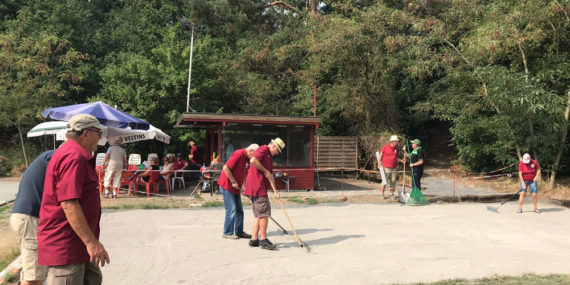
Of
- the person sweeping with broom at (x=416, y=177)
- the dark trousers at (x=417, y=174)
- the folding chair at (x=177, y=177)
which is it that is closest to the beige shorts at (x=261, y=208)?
the person sweeping with broom at (x=416, y=177)

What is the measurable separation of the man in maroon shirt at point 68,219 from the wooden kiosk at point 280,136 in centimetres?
1092

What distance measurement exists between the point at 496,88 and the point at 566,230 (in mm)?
6578

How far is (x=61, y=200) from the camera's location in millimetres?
2793

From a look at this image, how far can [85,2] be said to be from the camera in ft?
113

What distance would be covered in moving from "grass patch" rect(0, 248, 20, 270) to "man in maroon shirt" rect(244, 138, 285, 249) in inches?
126

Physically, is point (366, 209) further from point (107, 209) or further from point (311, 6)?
point (311, 6)

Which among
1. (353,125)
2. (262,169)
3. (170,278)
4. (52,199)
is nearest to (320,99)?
(353,125)

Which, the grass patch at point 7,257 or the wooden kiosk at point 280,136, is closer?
the grass patch at point 7,257

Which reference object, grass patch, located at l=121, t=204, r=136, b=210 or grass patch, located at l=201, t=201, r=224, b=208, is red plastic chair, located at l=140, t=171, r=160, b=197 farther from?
grass patch, located at l=201, t=201, r=224, b=208

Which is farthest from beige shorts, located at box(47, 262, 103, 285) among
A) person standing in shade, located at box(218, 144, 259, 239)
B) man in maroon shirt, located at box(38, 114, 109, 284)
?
person standing in shade, located at box(218, 144, 259, 239)

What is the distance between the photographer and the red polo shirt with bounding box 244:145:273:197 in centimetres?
671

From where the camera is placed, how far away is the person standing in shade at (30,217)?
388 centimetres

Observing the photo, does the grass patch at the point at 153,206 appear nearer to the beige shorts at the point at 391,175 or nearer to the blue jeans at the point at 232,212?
the blue jeans at the point at 232,212

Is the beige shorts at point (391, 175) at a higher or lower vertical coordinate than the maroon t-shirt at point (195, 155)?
lower
